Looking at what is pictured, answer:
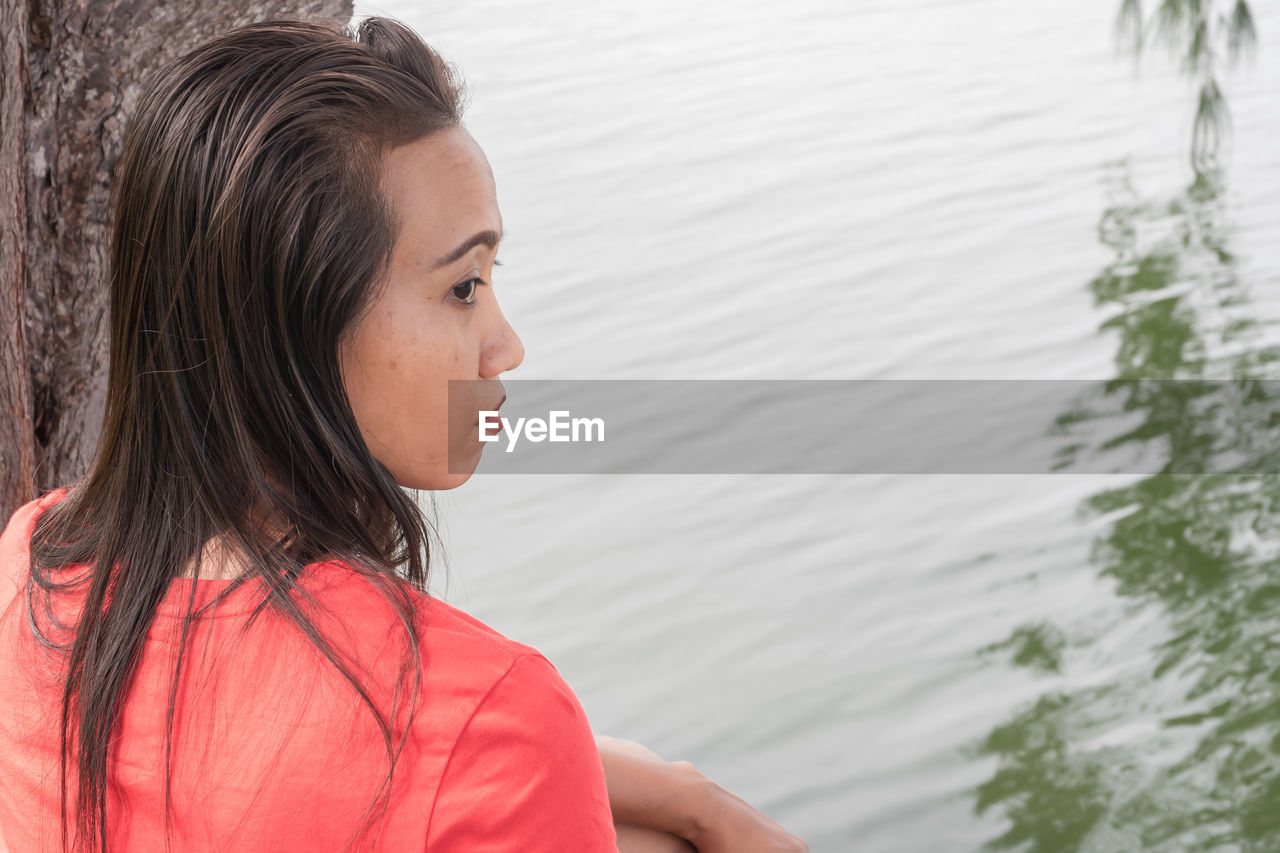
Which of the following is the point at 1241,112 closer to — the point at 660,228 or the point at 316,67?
the point at 660,228

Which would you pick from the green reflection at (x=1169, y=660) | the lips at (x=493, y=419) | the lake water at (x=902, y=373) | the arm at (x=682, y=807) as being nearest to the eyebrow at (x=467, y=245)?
the lips at (x=493, y=419)

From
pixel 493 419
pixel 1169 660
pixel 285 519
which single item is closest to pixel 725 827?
pixel 493 419

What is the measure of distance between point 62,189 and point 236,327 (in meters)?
0.75

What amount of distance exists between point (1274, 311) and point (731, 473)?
1.55 meters

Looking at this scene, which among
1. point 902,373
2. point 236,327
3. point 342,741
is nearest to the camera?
point 342,741

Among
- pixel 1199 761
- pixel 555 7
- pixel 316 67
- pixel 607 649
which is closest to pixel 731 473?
pixel 607 649

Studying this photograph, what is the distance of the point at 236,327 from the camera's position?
35.5 inches

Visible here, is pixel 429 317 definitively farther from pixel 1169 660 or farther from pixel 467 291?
pixel 1169 660

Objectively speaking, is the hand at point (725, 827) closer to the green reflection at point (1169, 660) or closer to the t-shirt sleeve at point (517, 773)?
the t-shirt sleeve at point (517, 773)

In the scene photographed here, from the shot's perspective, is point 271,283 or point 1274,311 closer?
point 271,283

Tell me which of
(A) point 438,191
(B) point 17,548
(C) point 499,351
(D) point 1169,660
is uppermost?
(A) point 438,191

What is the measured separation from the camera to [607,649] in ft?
8.72

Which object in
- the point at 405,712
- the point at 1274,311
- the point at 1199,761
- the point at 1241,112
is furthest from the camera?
the point at 1241,112

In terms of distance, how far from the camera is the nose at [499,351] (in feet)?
3.30
